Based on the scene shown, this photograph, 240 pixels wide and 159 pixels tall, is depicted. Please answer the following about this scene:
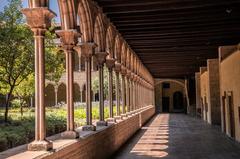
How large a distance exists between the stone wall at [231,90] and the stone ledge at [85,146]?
11.6 ft

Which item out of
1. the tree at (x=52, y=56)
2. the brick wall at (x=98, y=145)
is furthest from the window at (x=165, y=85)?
the brick wall at (x=98, y=145)

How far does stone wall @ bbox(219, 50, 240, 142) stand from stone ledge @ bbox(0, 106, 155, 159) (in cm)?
355

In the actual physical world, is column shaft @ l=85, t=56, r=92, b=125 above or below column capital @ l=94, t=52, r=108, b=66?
below

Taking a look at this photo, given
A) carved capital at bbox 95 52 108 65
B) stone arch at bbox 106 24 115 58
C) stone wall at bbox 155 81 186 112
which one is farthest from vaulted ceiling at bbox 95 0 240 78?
stone wall at bbox 155 81 186 112

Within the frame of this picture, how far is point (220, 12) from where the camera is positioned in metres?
9.23

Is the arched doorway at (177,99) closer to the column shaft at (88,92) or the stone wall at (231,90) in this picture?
the stone wall at (231,90)

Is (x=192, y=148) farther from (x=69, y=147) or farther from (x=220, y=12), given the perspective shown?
(x=69, y=147)

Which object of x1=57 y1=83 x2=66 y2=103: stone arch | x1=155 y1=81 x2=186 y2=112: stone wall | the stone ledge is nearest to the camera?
the stone ledge

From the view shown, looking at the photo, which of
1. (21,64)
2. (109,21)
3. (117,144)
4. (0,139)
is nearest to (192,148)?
(117,144)

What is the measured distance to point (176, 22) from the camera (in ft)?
33.2

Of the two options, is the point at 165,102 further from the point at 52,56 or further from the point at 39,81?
the point at 39,81

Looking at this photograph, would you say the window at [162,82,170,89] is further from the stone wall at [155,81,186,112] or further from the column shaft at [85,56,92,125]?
the column shaft at [85,56,92,125]

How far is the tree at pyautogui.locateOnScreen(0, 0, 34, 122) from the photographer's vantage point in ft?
54.9

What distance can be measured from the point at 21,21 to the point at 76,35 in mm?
11719
